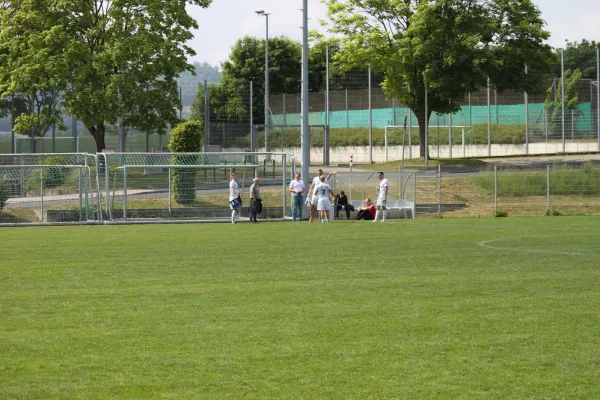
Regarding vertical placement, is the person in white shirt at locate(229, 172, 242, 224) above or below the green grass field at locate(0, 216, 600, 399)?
above

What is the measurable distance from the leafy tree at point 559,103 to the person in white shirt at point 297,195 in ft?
81.7

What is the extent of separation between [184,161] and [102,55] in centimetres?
860

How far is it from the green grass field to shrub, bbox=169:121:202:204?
515 inches

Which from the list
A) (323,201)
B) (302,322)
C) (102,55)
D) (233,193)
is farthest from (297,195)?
(302,322)

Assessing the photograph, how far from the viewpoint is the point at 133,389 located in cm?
763

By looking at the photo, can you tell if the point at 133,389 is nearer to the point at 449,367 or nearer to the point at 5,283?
the point at 449,367

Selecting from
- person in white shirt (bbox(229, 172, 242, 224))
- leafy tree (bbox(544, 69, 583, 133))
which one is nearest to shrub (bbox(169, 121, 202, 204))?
person in white shirt (bbox(229, 172, 242, 224))

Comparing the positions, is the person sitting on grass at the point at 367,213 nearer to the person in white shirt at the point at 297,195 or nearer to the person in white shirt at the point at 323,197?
the person in white shirt at the point at 297,195

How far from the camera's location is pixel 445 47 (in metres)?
48.0

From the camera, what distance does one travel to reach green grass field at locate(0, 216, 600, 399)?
25.7 ft

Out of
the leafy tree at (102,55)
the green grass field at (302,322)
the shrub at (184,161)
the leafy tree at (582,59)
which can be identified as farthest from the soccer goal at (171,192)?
the leafy tree at (582,59)

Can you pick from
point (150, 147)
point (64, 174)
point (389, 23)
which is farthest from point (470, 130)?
point (64, 174)

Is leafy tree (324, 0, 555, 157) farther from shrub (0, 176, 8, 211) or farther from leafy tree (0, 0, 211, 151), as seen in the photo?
shrub (0, 176, 8, 211)

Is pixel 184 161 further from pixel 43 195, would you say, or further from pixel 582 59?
pixel 582 59
